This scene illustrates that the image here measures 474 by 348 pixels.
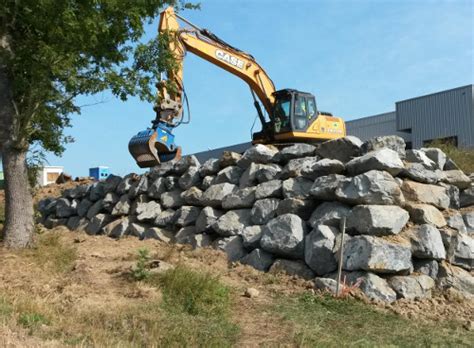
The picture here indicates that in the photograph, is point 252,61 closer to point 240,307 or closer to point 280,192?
point 280,192

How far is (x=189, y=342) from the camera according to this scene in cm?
461

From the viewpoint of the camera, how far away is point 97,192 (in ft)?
39.3

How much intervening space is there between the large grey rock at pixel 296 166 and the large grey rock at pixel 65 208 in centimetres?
622

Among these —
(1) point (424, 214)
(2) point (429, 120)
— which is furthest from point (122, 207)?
(2) point (429, 120)

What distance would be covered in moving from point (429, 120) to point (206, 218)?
72.5 ft

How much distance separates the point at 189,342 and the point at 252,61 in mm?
10460

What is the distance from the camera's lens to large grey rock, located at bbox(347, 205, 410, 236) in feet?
22.0

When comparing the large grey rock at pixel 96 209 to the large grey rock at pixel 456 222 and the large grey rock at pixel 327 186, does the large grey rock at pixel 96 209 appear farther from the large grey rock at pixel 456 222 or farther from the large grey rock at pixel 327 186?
the large grey rock at pixel 456 222

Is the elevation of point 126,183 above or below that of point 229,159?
below

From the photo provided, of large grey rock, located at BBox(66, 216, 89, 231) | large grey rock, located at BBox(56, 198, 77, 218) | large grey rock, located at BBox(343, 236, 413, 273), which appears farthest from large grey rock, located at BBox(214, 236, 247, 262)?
large grey rock, located at BBox(56, 198, 77, 218)

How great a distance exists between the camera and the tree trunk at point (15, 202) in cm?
772

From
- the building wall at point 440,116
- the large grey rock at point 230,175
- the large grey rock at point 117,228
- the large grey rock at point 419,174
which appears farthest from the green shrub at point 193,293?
the building wall at point 440,116

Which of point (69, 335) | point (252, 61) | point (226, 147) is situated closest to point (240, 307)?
point (69, 335)

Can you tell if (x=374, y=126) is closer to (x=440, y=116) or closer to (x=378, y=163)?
(x=440, y=116)
